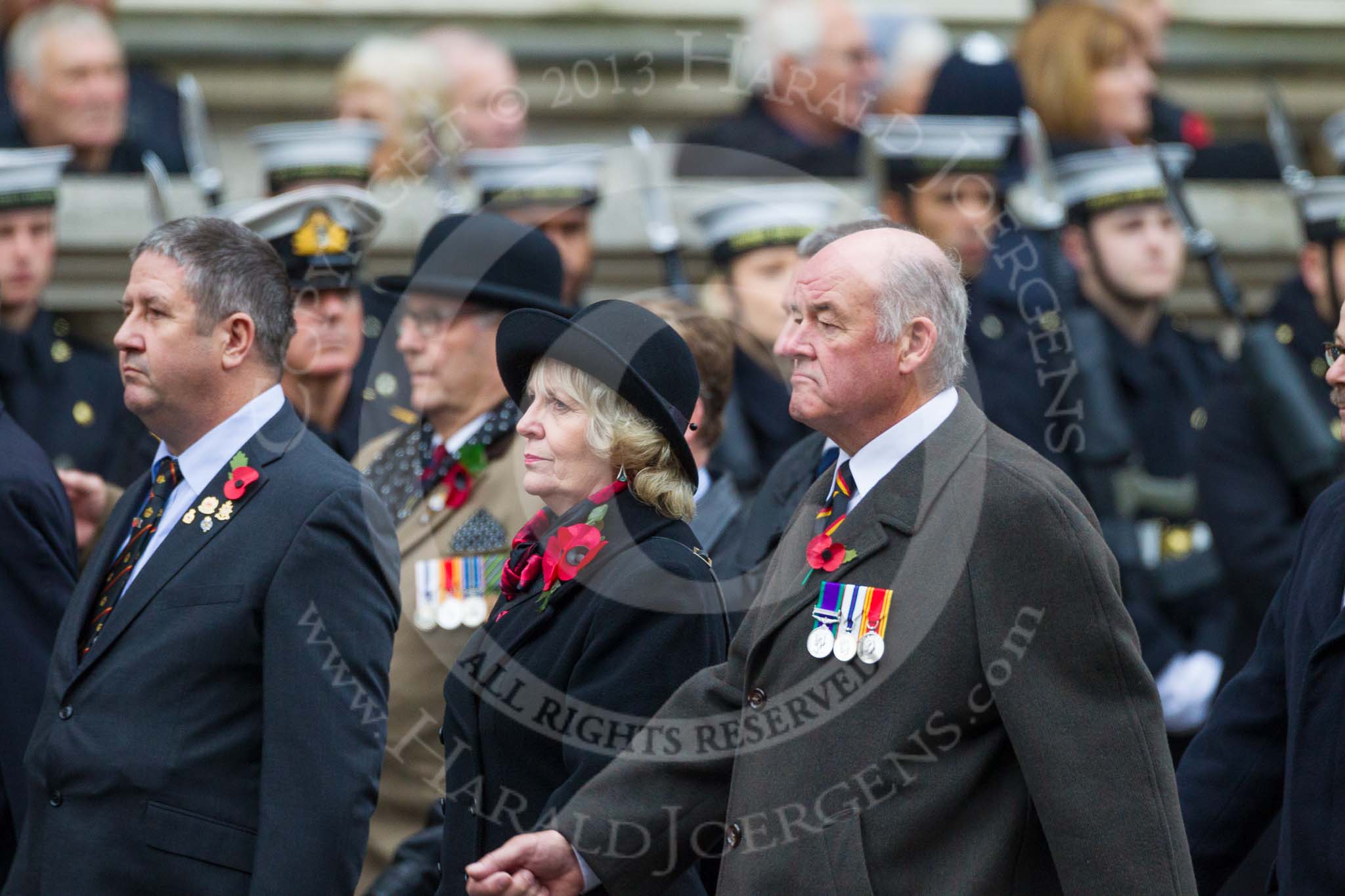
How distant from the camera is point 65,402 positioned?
6.57 metres

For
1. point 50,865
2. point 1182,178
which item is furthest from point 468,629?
point 1182,178

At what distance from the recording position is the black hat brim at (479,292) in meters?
5.12

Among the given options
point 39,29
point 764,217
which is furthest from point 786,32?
point 39,29

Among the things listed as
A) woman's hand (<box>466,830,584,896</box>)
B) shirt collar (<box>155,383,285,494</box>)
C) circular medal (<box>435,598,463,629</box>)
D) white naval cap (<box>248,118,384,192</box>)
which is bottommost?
woman's hand (<box>466,830,584,896</box>)

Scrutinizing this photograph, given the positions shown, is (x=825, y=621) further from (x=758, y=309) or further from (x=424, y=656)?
(x=758, y=309)

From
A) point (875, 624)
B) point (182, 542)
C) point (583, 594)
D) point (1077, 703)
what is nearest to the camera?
point (1077, 703)

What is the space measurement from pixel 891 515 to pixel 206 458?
1449mm

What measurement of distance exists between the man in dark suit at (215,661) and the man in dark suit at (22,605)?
419 mm

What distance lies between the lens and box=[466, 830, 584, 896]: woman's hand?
12.1 ft

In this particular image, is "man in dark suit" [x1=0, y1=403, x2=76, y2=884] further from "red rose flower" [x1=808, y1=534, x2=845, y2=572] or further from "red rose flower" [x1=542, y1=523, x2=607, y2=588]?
"red rose flower" [x1=808, y1=534, x2=845, y2=572]

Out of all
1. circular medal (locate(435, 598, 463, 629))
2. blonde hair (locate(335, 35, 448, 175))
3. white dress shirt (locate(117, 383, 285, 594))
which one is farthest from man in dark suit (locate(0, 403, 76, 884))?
blonde hair (locate(335, 35, 448, 175))

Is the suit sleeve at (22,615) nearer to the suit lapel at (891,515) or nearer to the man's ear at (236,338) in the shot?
the man's ear at (236,338)

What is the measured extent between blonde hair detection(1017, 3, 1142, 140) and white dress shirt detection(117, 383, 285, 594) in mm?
4341

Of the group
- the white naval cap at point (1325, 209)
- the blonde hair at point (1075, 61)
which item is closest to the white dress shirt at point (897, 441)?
the white naval cap at point (1325, 209)
